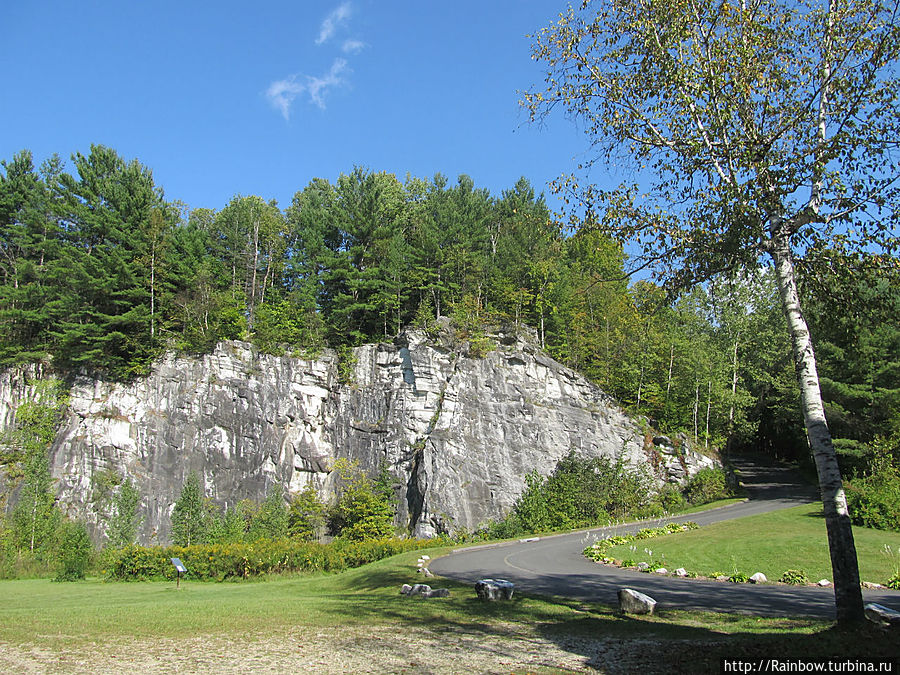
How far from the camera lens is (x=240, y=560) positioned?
2142 cm

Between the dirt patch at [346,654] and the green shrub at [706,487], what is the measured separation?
32.0 m

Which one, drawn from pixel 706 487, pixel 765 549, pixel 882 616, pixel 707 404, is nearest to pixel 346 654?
pixel 882 616

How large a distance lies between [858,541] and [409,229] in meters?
41.5

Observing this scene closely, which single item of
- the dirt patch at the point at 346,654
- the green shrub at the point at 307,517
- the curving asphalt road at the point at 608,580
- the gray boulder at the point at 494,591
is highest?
the dirt patch at the point at 346,654

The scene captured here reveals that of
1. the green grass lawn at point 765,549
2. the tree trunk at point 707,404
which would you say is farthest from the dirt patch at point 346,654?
the tree trunk at point 707,404

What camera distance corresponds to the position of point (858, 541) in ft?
59.1

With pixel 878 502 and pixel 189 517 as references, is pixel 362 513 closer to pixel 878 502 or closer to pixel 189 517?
pixel 189 517

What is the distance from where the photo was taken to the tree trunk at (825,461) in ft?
23.6

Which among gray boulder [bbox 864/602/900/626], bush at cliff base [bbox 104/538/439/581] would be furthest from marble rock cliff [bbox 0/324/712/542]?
gray boulder [bbox 864/602/900/626]

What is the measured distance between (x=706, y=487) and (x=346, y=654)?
114ft

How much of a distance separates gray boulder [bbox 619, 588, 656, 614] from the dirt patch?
2.20 meters

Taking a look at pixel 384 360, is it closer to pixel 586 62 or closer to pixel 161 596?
pixel 161 596

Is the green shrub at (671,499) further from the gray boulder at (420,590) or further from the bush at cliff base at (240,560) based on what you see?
the gray boulder at (420,590)

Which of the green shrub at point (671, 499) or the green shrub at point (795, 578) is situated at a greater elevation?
the green shrub at point (795, 578)
